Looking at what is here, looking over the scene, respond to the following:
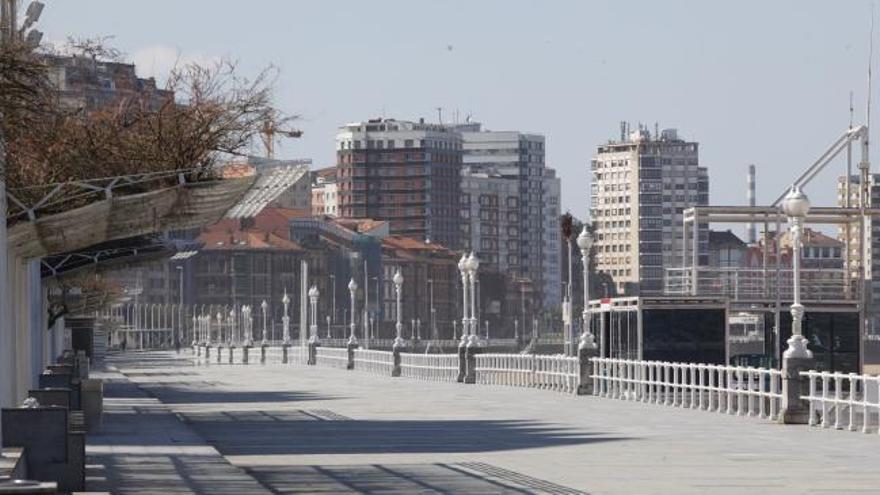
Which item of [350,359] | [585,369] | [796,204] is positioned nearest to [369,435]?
[796,204]

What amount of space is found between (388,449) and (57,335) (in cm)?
3766

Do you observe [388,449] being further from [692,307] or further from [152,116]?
[692,307]

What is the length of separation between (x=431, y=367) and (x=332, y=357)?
23.2m

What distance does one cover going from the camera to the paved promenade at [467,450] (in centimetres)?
2500

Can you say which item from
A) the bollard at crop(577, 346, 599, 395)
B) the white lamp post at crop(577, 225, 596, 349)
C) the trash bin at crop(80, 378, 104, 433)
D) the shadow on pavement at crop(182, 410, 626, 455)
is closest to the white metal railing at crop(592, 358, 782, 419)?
the bollard at crop(577, 346, 599, 395)

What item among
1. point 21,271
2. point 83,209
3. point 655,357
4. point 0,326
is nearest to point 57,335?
point 655,357

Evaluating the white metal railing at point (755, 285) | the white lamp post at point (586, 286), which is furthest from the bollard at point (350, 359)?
the white lamp post at point (586, 286)

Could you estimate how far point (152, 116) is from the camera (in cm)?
3862

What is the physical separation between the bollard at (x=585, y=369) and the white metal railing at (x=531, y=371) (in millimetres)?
250

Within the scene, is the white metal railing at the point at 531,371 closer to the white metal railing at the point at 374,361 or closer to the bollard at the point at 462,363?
the bollard at the point at 462,363

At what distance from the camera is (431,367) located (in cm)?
7231

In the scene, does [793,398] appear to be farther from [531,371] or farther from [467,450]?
[531,371]

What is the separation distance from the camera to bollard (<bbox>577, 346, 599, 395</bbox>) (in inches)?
2108

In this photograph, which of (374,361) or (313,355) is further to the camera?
(313,355)
